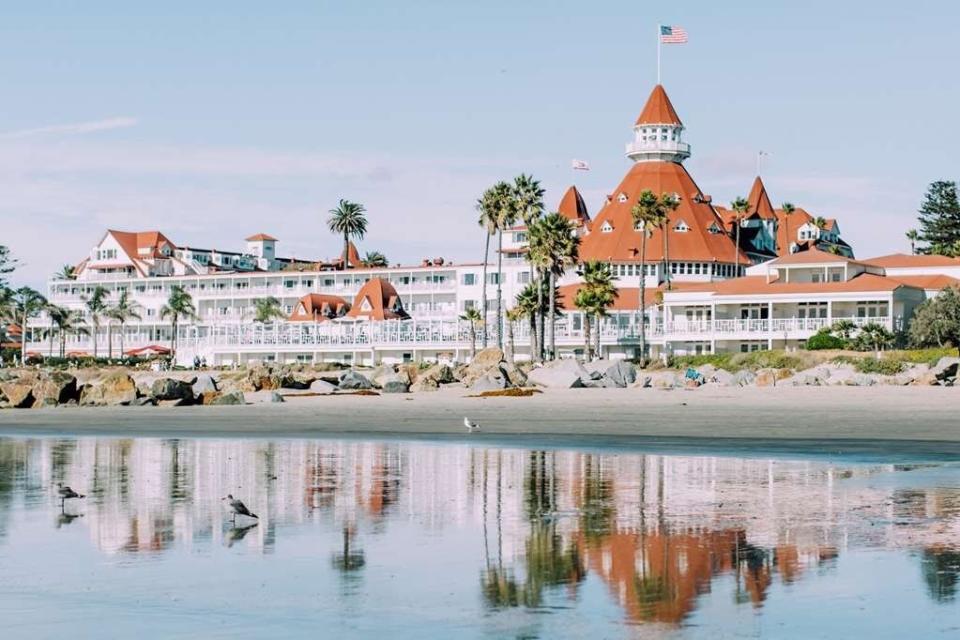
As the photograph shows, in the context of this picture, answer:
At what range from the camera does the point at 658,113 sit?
125688mm

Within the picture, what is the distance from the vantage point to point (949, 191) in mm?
140250

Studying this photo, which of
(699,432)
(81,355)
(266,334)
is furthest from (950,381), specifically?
(81,355)

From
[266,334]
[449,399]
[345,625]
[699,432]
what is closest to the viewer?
[345,625]

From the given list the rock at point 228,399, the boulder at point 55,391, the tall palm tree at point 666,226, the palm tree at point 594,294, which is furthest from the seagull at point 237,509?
the tall palm tree at point 666,226

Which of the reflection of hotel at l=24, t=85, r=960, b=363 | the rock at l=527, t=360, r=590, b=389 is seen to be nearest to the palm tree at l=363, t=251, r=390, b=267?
the reflection of hotel at l=24, t=85, r=960, b=363

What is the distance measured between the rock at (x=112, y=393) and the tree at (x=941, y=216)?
10351 cm

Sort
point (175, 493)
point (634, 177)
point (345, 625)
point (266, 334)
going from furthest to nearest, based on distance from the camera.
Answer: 1. point (634, 177)
2. point (266, 334)
3. point (175, 493)
4. point (345, 625)

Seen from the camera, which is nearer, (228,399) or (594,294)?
(228,399)

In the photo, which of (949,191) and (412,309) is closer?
(412,309)

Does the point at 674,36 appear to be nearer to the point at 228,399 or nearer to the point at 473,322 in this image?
the point at 473,322

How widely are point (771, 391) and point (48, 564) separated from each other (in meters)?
42.2

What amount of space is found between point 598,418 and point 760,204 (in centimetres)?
9641

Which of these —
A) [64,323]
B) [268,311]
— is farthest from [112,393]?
[64,323]

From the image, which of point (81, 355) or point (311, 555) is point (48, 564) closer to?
point (311, 555)
